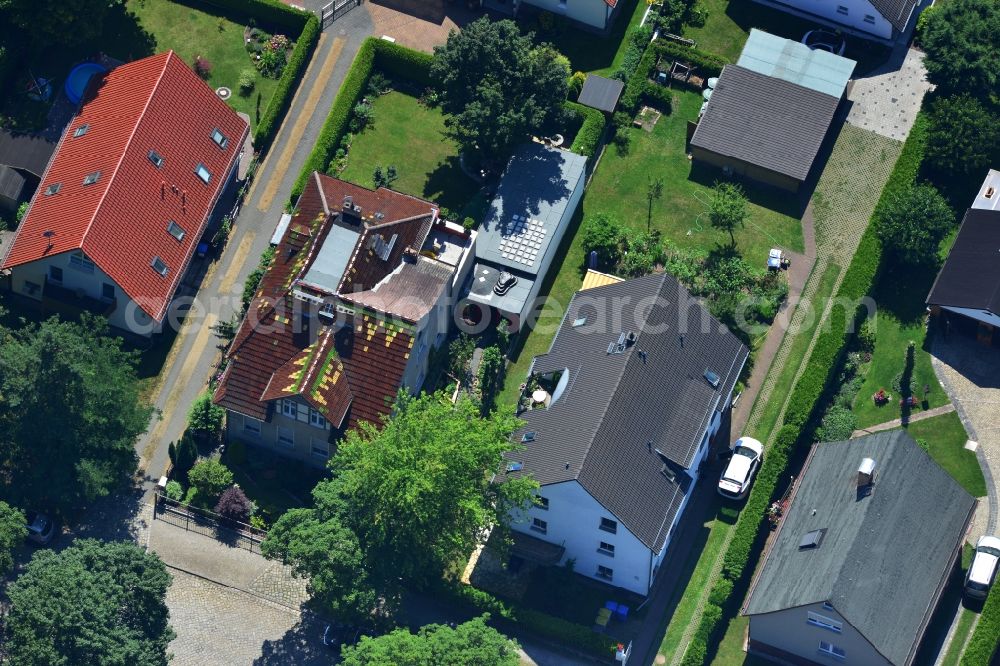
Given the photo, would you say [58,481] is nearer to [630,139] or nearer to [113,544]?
[113,544]

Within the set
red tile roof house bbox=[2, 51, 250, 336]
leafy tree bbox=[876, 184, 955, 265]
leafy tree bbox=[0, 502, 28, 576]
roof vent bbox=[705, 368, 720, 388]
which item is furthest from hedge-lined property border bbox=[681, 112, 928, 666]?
leafy tree bbox=[0, 502, 28, 576]

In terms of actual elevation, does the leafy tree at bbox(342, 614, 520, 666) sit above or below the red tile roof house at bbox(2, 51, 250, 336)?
below

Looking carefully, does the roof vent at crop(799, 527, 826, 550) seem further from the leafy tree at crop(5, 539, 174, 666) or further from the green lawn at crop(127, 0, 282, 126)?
the green lawn at crop(127, 0, 282, 126)

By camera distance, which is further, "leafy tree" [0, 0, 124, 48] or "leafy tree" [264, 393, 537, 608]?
"leafy tree" [0, 0, 124, 48]

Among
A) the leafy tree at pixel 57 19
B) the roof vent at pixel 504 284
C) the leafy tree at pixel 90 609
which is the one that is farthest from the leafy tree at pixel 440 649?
the leafy tree at pixel 57 19

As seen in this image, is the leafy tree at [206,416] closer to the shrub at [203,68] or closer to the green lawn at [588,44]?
the shrub at [203,68]

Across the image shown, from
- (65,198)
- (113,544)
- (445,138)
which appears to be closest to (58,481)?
(113,544)

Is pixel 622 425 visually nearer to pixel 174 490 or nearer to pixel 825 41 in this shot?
pixel 174 490
